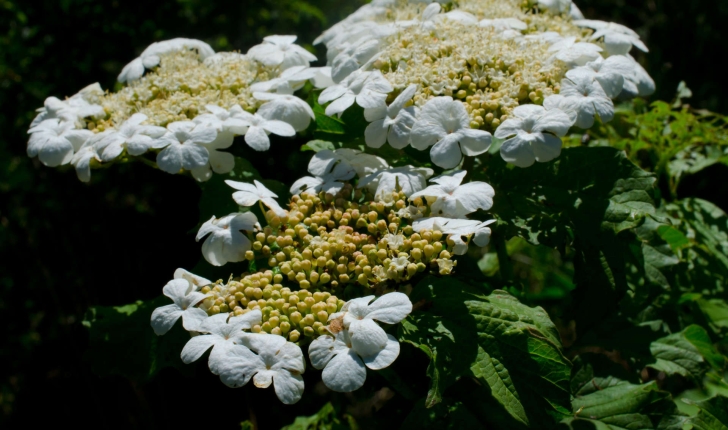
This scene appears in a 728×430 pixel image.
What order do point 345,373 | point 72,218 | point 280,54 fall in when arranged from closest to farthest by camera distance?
point 345,373
point 280,54
point 72,218

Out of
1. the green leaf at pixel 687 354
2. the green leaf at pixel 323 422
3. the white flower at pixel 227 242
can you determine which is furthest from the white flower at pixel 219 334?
the green leaf at pixel 687 354

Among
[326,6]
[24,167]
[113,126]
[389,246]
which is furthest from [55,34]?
[389,246]

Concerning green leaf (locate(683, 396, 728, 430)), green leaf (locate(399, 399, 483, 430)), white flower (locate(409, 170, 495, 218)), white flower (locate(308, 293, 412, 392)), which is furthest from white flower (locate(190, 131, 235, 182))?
green leaf (locate(683, 396, 728, 430))

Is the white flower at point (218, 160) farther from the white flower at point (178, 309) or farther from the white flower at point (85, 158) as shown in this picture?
the white flower at point (178, 309)

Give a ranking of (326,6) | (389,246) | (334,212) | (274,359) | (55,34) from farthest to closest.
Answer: (326,6) → (55,34) → (334,212) → (389,246) → (274,359)

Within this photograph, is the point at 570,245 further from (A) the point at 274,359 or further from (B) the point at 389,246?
(A) the point at 274,359

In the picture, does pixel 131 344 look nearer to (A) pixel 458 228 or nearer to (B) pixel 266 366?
(B) pixel 266 366

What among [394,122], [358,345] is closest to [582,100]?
[394,122]
